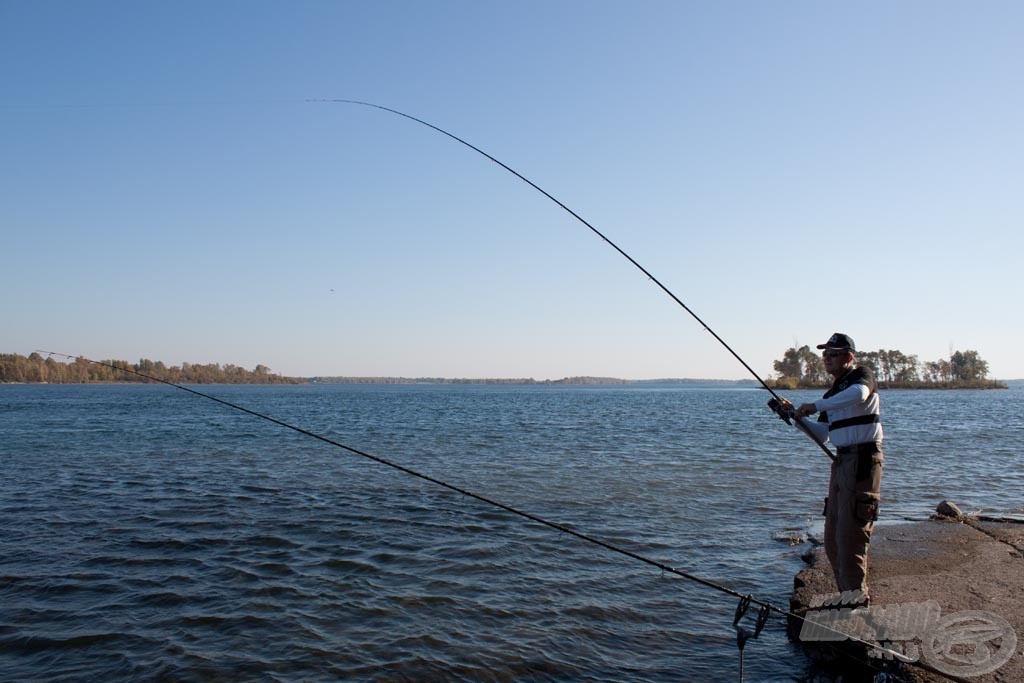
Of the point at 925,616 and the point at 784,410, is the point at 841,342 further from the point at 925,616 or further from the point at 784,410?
the point at 925,616

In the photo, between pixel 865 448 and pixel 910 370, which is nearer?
pixel 865 448

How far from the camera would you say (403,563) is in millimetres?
9227

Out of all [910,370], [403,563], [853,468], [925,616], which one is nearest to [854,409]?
[853,468]

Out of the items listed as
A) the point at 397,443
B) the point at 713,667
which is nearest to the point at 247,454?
the point at 397,443

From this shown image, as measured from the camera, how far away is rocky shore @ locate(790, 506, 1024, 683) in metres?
4.95

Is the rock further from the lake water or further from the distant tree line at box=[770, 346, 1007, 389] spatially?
the distant tree line at box=[770, 346, 1007, 389]

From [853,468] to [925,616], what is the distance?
4.71 feet

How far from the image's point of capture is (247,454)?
21.5 meters

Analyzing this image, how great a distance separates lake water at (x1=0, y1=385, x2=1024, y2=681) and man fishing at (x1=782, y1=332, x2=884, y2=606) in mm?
956

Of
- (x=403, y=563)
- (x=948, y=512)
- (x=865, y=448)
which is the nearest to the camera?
(x=865, y=448)

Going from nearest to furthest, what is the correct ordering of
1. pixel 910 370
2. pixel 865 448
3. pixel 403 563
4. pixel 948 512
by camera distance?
pixel 865 448 → pixel 403 563 → pixel 948 512 → pixel 910 370

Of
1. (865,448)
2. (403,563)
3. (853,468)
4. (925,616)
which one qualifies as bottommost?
(403,563)

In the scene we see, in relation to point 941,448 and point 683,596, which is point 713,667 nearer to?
point 683,596

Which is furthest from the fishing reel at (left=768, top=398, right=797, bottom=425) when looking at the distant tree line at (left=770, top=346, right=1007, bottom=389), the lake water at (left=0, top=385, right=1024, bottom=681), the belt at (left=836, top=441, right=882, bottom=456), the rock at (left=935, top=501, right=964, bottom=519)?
the distant tree line at (left=770, top=346, right=1007, bottom=389)
